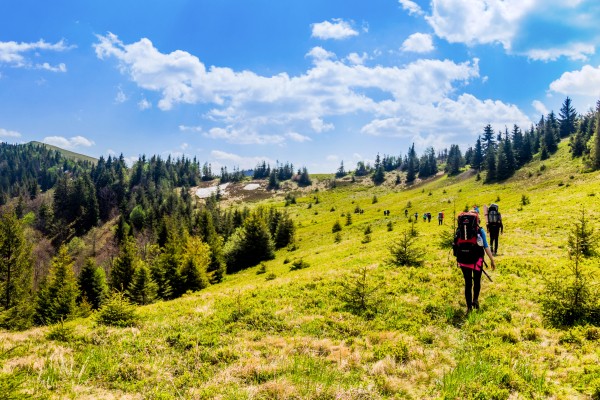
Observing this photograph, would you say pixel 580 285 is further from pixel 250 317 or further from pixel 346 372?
pixel 250 317

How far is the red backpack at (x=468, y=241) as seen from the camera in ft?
35.7

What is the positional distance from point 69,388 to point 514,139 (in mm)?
192421

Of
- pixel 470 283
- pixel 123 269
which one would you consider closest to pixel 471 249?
pixel 470 283

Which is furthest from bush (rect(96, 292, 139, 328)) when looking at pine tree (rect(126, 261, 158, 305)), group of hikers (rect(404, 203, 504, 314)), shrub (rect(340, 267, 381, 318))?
pine tree (rect(126, 261, 158, 305))

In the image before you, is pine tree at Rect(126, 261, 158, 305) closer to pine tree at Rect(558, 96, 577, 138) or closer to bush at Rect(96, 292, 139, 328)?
bush at Rect(96, 292, 139, 328)

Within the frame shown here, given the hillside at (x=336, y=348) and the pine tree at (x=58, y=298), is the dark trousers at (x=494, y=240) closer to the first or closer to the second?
the hillside at (x=336, y=348)

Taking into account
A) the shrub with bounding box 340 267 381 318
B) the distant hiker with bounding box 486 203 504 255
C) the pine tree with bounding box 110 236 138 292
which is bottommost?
the pine tree with bounding box 110 236 138 292

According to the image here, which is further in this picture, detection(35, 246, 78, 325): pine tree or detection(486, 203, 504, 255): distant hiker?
detection(35, 246, 78, 325): pine tree

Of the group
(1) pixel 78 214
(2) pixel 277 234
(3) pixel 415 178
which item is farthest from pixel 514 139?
(1) pixel 78 214

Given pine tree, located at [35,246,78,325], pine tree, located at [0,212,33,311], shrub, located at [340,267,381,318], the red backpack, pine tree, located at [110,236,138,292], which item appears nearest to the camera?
the red backpack

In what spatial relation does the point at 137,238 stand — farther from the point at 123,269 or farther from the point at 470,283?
the point at 470,283

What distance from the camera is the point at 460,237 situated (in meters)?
11.2

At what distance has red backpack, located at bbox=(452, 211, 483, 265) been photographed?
1087cm

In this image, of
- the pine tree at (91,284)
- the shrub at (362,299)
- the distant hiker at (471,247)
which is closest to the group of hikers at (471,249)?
the distant hiker at (471,247)
